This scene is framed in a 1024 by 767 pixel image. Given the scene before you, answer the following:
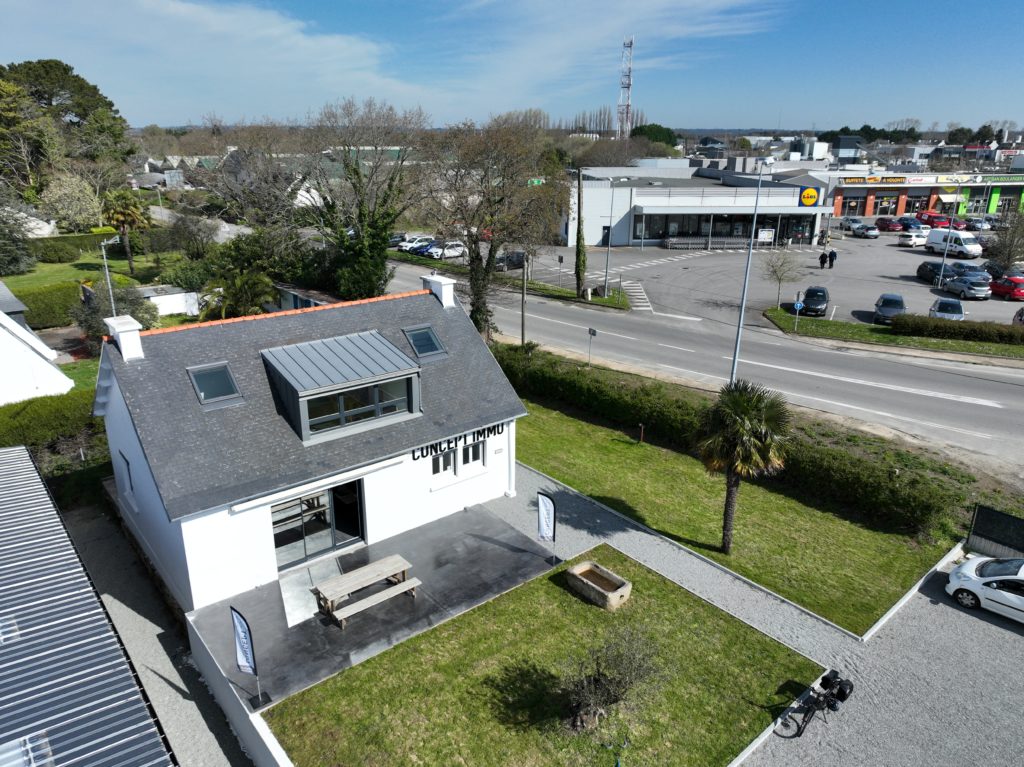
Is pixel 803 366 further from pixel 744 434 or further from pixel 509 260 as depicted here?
pixel 509 260

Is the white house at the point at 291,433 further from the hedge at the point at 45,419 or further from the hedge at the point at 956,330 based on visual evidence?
the hedge at the point at 956,330

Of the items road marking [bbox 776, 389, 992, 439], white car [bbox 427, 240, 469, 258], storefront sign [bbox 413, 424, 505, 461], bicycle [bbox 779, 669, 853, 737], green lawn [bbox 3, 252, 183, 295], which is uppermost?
white car [bbox 427, 240, 469, 258]

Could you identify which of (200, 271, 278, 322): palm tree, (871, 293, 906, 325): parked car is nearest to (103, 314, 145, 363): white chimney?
(200, 271, 278, 322): palm tree

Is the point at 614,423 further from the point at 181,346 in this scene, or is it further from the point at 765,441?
the point at 181,346

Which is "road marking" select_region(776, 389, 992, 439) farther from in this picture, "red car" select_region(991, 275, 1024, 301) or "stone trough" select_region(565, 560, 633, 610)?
"red car" select_region(991, 275, 1024, 301)

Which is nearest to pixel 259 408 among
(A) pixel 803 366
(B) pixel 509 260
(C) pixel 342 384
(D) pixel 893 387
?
(C) pixel 342 384
